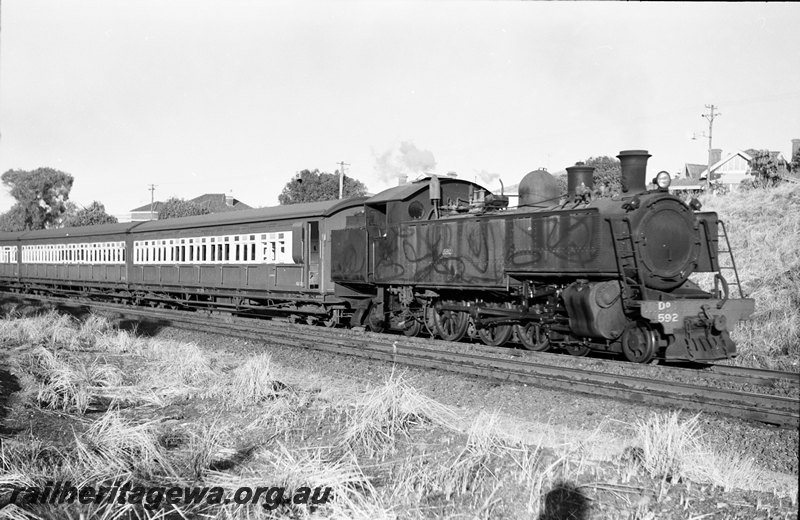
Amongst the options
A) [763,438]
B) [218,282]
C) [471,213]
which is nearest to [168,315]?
[218,282]

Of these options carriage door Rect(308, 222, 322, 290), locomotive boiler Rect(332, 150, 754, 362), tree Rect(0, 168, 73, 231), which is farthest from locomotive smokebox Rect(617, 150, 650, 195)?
tree Rect(0, 168, 73, 231)

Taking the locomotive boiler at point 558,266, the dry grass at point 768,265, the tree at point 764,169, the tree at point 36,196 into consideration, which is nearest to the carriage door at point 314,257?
the locomotive boiler at point 558,266

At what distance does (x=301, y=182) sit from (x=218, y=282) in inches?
1586

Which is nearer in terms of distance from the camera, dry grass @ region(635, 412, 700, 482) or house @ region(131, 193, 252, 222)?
dry grass @ region(635, 412, 700, 482)

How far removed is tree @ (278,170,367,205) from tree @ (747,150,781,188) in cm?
3540

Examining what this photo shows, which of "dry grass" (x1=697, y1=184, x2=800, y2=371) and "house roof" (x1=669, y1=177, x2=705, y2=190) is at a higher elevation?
"house roof" (x1=669, y1=177, x2=705, y2=190)

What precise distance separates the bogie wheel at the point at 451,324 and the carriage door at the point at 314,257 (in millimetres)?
3961

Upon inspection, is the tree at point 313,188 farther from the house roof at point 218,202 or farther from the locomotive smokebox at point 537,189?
the locomotive smokebox at point 537,189

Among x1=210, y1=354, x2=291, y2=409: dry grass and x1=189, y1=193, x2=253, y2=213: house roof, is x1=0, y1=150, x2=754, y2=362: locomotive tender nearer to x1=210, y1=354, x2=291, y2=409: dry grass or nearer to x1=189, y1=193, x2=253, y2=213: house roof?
x1=210, y1=354, x2=291, y2=409: dry grass

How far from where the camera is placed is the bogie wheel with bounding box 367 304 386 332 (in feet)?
52.2

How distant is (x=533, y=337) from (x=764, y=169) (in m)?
21.0

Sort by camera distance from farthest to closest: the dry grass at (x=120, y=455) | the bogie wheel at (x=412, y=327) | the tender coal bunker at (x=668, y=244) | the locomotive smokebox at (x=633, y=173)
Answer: the bogie wheel at (x=412, y=327) → the locomotive smokebox at (x=633, y=173) → the tender coal bunker at (x=668, y=244) → the dry grass at (x=120, y=455)

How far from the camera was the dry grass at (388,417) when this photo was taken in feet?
21.5

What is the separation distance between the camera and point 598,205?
11.3 meters
